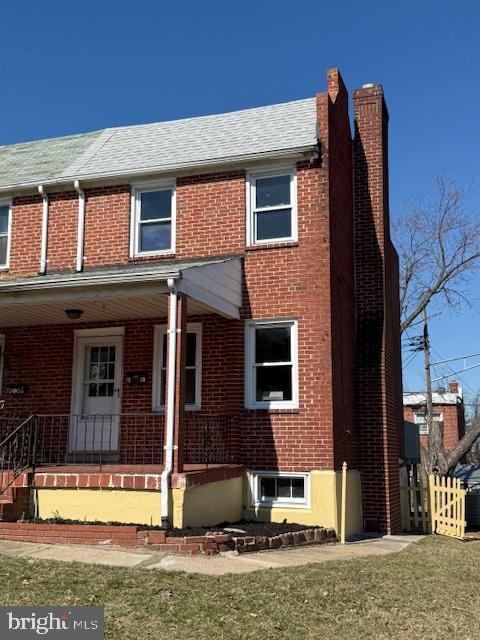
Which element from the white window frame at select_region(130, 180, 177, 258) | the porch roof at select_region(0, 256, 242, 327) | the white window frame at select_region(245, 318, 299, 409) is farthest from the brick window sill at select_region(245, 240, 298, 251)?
the white window frame at select_region(130, 180, 177, 258)

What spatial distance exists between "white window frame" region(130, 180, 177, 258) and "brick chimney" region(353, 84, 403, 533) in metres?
3.79

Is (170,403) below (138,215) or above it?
below

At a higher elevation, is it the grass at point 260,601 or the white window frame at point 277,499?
the white window frame at point 277,499

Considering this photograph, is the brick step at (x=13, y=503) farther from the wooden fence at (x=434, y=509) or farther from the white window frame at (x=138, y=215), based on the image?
the wooden fence at (x=434, y=509)

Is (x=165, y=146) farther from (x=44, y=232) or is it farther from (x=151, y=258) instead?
(x=44, y=232)

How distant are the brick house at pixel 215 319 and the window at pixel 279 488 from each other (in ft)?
0.11

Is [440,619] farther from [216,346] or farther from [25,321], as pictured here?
[25,321]

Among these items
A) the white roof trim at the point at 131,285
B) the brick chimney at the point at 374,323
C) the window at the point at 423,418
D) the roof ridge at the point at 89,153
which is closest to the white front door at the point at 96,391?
the white roof trim at the point at 131,285

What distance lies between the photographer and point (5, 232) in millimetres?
14406

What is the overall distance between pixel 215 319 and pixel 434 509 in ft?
19.4

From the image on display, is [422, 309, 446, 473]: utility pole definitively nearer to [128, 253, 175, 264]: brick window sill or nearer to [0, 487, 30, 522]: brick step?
[128, 253, 175, 264]: brick window sill

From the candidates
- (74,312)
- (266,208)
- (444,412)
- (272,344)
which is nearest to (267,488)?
(272,344)

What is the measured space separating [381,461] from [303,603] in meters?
6.67

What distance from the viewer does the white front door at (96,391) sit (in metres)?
12.9
